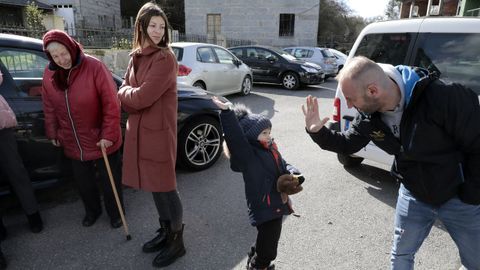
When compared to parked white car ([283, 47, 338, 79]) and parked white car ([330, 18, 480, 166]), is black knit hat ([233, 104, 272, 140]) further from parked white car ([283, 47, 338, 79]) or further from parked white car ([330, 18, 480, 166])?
parked white car ([283, 47, 338, 79])

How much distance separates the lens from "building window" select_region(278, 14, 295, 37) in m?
29.0

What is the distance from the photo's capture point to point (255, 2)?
28.8m

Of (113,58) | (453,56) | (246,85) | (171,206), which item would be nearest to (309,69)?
(246,85)

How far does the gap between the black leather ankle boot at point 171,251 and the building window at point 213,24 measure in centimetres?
2928

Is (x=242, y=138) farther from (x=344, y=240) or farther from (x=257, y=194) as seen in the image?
(x=344, y=240)

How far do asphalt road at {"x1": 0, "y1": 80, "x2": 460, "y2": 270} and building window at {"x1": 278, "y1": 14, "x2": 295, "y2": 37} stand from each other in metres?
26.5

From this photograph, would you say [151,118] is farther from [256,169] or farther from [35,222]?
[35,222]

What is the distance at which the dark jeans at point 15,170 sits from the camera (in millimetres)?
2760

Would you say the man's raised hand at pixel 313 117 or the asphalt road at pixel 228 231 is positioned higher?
the man's raised hand at pixel 313 117

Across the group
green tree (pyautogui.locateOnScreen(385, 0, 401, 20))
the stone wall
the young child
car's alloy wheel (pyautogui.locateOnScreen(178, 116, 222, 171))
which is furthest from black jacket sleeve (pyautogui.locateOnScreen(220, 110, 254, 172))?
green tree (pyautogui.locateOnScreen(385, 0, 401, 20))

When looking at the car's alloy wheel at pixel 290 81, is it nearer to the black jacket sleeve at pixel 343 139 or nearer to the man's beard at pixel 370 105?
the black jacket sleeve at pixel 343 139

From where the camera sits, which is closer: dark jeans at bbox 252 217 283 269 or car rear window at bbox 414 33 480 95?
dark jeans at bbox 252 217 283 269

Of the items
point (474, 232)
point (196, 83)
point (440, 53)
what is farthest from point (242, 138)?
point (196, 83)

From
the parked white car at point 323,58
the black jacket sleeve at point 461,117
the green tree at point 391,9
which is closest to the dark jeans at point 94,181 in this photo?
the black jacket sleeve at point 461,117
